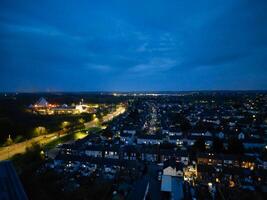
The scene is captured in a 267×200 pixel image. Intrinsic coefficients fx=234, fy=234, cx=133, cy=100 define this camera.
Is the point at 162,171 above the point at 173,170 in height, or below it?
below

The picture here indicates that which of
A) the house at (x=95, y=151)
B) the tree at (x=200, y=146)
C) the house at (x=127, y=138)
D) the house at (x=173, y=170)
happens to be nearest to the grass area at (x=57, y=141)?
the house at (x=95, y=151)

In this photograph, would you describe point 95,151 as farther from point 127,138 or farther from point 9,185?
point 9,185

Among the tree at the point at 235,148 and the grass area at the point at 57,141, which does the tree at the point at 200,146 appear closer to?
the tree at the point at 235,148

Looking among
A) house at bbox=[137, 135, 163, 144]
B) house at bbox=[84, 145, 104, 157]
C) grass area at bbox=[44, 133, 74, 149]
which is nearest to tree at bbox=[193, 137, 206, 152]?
house at bbox=[137, 135, 163, 144]

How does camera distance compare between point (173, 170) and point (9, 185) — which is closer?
point (9, 185)

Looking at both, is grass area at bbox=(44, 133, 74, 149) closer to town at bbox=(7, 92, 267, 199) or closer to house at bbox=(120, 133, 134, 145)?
town at bbox=(7, 92, 267, 199)

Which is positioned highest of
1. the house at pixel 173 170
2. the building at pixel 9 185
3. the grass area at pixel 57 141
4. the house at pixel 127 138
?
the building at pixel 9 185

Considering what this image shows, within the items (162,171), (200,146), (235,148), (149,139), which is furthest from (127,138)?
(235,148)

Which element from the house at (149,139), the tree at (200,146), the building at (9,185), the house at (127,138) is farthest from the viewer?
the house at (127,138)

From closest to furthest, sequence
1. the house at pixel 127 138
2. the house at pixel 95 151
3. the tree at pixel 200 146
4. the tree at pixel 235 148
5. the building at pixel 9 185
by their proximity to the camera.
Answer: the building at pixel 9 185, the tree at pixel 235 148, the house at pixel 95 151, the tree at pixel 200 146, the house at pixel 127 138

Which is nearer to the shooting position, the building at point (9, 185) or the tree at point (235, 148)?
the building at point (9, 185)

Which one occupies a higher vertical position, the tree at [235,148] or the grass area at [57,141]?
the tree at [235,148]

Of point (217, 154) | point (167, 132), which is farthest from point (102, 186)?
point (167, 132)
